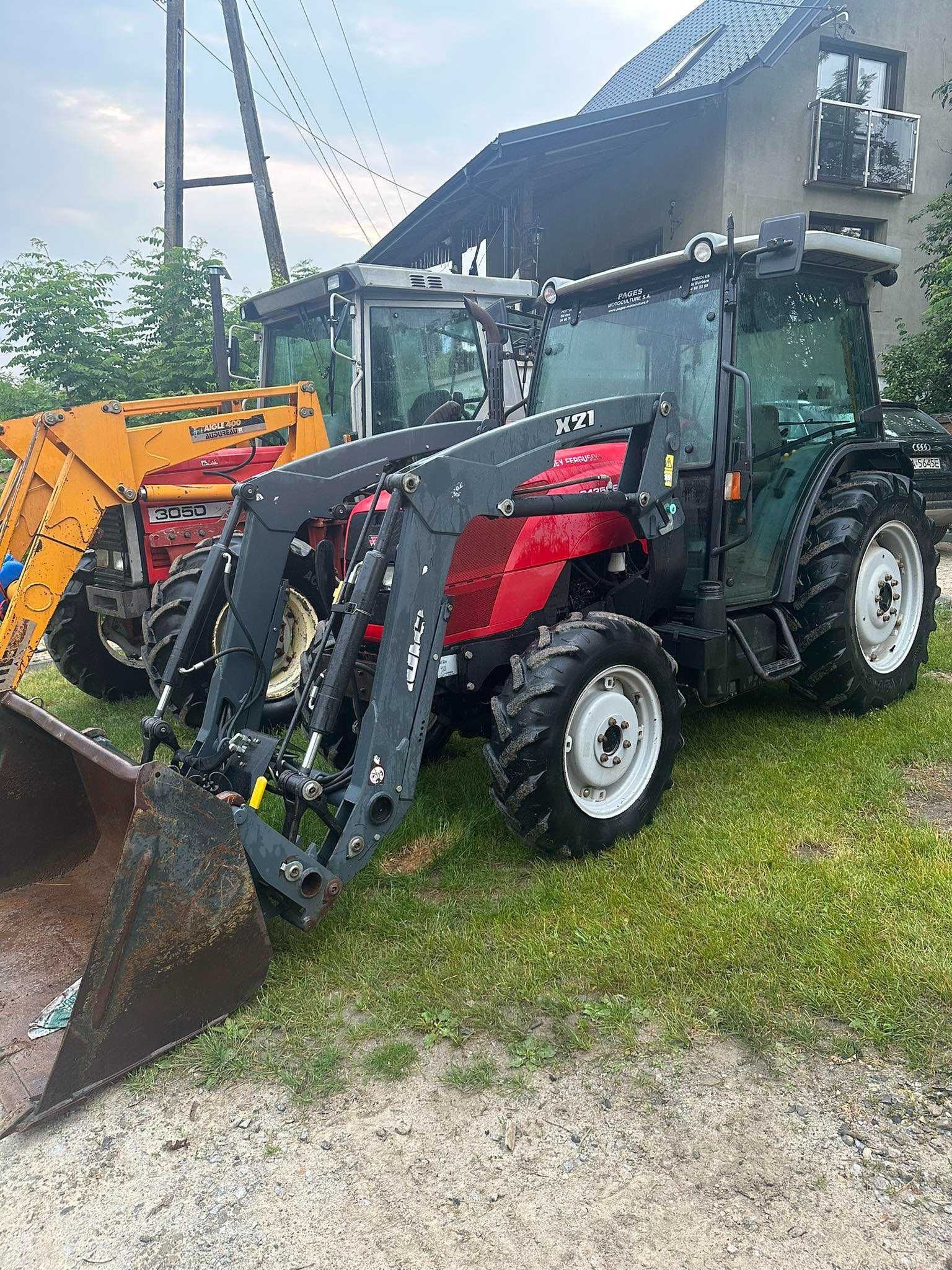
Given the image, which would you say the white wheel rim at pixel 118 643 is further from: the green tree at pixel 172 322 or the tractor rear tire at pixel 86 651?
the green tree at pixel 172 322

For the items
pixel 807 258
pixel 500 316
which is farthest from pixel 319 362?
pixel 807 258

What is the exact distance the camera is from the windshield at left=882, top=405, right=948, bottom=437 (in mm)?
9352

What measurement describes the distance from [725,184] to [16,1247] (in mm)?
14890

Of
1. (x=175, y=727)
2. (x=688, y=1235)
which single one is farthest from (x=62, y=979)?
(x=175, y=727)

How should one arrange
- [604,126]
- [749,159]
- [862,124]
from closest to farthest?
[604,126] → [749,159] → [862,124]

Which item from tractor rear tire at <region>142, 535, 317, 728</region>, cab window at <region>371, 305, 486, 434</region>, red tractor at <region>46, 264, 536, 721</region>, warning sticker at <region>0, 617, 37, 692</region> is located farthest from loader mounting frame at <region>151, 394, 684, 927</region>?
cab window at <region>371, 305, 486, 434</region>

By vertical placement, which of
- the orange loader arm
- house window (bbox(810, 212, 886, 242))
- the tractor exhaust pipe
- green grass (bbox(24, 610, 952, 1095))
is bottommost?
green grass (bbox(24, 610, 952, 1095))

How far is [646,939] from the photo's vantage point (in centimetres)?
292

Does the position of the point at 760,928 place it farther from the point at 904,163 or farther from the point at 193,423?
the point at 904,163

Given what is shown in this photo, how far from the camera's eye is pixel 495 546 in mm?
3514

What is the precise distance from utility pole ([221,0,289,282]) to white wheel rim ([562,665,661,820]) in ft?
37.2

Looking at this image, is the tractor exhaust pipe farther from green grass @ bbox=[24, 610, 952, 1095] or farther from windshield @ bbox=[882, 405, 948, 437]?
windshield @ bbox=[882, 405, 948, 437]

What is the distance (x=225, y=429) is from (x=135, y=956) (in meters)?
4.10

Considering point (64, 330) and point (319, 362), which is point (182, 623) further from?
point (64, 330)
